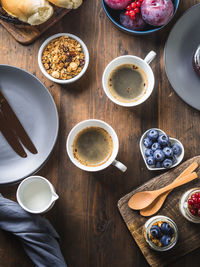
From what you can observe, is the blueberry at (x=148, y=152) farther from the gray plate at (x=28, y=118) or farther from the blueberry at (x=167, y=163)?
the gray plate at (x=28, y=118)

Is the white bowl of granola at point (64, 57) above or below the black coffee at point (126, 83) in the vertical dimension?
above

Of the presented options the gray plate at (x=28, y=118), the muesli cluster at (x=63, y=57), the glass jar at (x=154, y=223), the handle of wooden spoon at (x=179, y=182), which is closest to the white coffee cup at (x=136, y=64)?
the muesli cluster at (x=63, y=57)

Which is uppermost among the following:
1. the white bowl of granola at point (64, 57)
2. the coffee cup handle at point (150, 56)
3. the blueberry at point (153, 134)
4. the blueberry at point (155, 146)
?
the white bowl of granola at point (64, 57)

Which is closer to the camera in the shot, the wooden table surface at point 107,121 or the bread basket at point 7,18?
the bread basket at point 7,18

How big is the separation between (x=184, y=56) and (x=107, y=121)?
1.21 ft

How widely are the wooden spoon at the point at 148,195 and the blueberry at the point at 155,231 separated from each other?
82mm

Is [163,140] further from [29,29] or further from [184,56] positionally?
[29,29]

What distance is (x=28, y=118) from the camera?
3.81 ft

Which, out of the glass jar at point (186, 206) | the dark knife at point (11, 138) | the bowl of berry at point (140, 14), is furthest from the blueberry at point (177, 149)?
the dark knife at point (11, 138)

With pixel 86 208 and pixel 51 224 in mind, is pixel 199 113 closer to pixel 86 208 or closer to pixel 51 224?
pixel 86 208

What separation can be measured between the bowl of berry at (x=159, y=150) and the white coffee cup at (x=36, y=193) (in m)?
0.35

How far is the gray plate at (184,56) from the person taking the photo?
43.6 inches

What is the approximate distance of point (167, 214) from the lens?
1.13 m

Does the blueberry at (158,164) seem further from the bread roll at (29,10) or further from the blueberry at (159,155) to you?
the bread roll at (29,10)
